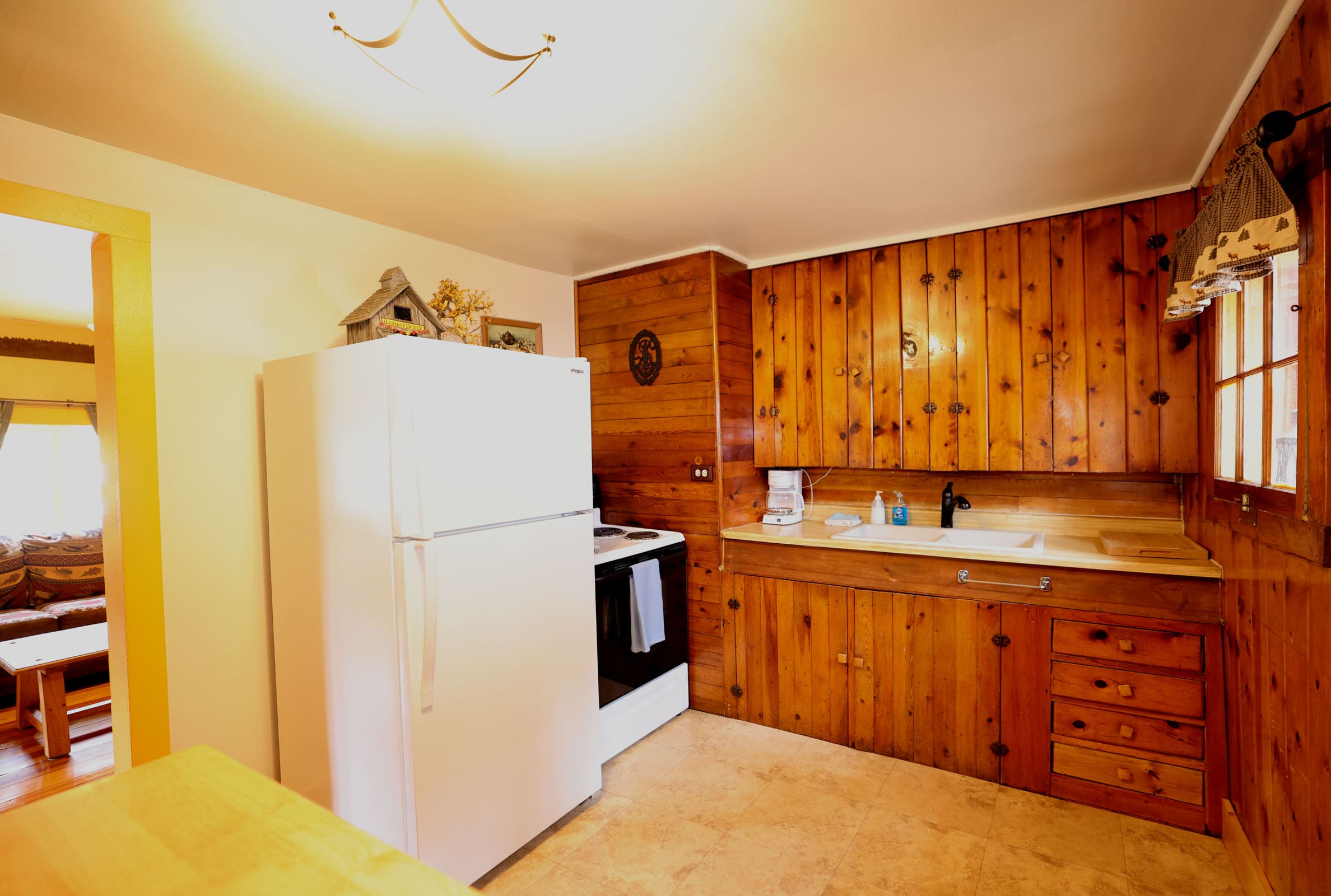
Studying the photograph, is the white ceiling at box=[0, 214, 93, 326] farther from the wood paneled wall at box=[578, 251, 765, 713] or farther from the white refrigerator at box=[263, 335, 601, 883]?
the wood paneled wall at box=[578, 251, 765, 713]

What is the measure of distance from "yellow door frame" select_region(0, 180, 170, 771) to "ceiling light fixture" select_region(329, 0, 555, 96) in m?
1.14

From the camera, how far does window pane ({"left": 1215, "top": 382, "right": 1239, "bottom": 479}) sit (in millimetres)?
1938

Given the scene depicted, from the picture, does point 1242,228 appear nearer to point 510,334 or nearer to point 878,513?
point 878,513

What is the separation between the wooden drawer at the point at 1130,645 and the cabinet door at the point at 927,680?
0.25 metres

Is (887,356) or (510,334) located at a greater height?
(510,334)

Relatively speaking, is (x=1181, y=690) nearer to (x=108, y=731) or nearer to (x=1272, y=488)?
(x=1272, y=488)

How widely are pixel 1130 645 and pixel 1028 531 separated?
0.75m

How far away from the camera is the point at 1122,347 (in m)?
2.54

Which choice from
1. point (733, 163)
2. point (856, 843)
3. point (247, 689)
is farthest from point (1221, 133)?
point (247, 689)

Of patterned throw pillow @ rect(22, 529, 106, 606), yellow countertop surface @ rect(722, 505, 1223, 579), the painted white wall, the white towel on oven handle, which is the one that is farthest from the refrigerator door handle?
patterned throw pillow @ rect(22, 529, 106, 606)

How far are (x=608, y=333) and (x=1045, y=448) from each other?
2.33m

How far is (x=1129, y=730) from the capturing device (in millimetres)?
2240

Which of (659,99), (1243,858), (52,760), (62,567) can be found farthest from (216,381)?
(1243,858)

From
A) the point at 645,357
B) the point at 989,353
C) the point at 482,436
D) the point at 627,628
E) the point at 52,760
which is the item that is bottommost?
the point at 52,760
